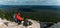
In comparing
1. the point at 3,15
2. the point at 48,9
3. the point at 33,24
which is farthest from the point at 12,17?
the point at 48,9

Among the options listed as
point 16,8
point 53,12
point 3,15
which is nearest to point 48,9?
point 53,12

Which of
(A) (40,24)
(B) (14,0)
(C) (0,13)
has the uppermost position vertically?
(B) (14,0)

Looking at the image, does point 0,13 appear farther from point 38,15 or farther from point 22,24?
point 38,15

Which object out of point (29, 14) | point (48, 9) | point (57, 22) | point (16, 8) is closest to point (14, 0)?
point (16, 8)

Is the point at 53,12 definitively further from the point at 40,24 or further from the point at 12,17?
the point at 12,17

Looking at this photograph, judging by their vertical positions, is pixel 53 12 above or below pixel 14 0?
below

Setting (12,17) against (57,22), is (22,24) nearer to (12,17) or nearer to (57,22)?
(12,17)

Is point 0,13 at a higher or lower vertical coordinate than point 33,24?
higher
